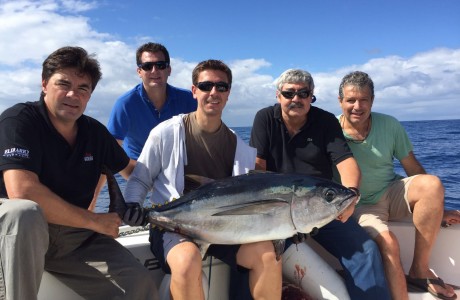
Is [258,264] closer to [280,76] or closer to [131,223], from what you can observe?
[131,223]

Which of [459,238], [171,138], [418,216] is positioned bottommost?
[459,238]

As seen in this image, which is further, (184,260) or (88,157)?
(88,157)

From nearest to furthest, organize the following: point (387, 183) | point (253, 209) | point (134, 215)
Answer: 1. point (253, 209)
2. point (134, 215)
3. point (387, 183)

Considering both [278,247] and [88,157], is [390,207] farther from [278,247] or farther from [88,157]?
[88,157]

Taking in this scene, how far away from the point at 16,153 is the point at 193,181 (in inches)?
51.1

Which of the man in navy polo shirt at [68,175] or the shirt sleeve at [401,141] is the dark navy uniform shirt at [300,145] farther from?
the man in navy polo shirt at [68,175]

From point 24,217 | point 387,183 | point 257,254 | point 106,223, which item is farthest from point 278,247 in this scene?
point 387,183

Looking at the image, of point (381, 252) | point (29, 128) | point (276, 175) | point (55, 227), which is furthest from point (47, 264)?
point (381, 252)

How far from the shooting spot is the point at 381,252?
3.52 metres

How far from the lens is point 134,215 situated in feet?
9.45

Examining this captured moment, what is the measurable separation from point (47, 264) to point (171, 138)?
130 centimetres

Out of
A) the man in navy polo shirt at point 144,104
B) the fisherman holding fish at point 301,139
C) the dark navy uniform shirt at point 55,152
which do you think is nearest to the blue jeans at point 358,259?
the fisherman holding fish at point 301,139

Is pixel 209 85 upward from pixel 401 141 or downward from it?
upward

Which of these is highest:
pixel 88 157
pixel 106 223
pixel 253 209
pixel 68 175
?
pixel 88 157
